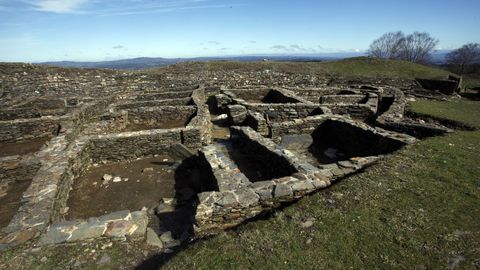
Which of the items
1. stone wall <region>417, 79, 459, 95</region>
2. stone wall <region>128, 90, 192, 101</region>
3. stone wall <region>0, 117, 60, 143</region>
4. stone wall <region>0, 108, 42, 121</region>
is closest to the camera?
stone wall <region>0, 117, 60, 143</region>

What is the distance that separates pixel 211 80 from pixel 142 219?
2334 cm

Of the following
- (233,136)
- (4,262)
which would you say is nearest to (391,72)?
(233,136)

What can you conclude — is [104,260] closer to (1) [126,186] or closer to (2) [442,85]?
(1) [126,186]

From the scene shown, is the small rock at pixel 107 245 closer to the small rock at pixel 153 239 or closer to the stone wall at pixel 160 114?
the small rock at pixel 153 239

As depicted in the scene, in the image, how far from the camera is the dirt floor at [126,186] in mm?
8094

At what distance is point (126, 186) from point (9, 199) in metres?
3.38

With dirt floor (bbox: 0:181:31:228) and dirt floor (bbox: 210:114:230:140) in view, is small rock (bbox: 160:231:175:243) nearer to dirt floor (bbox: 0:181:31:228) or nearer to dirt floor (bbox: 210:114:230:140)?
dirt floor (bbox: 0:181:31:228)

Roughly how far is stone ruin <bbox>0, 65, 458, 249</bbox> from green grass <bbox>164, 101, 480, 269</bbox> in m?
0.80

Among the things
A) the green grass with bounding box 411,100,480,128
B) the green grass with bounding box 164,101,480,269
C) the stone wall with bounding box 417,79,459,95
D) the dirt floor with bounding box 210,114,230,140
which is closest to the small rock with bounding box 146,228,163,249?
the green grass with bounding box 164,101,480,269

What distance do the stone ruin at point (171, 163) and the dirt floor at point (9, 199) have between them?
1.2 inches

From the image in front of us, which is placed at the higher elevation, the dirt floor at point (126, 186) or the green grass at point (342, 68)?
the green grass at point (342, 68)

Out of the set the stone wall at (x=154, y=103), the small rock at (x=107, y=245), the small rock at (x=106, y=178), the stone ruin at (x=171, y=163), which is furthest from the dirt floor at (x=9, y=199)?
the stone wall at (x=154, y=103)

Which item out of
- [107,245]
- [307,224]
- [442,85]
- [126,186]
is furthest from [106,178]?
[442,85]

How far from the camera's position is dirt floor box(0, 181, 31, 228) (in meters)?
7.46
